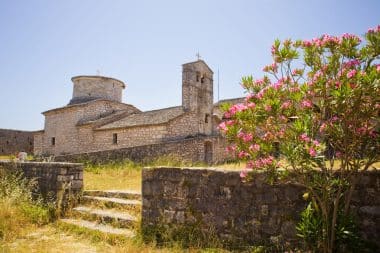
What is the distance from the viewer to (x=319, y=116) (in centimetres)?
388

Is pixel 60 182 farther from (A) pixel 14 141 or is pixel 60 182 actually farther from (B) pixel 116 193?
(A) pixel 14 141

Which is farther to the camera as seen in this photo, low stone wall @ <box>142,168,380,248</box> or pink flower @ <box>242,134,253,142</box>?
low stone wall @ <box>142,168,380,248</box>

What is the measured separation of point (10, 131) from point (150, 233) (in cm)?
3339

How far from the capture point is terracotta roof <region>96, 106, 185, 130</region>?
2178cm

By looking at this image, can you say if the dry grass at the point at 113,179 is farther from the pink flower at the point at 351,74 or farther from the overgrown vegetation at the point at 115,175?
the pink flower at the point at 351,74

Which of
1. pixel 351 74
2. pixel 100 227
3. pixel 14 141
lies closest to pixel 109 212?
pixel 100 227

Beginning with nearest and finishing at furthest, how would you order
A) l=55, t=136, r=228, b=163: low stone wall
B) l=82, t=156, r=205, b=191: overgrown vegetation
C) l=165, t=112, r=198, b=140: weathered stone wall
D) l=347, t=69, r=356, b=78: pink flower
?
l=347, t=69, r=356, b=78: pink flower
l=82, t=156, r=205, b=191: overgrown vegetation
l=55, t=136, r=228, b=163: low stone wall
l=165, t=112, r=198, b=140: weathered stone wall

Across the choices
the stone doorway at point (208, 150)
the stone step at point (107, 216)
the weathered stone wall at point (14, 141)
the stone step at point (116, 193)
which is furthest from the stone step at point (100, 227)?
the weathered stone wall at point (14, 141)

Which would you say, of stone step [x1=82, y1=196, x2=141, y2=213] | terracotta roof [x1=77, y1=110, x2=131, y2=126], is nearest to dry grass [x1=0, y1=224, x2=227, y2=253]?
stone step [x1=82, y1=196, x2=141, y2=213]

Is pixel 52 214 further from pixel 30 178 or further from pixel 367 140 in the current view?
pixel 367 140

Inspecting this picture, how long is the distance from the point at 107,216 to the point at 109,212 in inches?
13.7

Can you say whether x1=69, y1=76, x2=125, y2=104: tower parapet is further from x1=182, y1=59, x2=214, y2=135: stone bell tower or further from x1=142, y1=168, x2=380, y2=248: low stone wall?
Result: x1=142, y1=168, x2=380, y2=248: low stone wall

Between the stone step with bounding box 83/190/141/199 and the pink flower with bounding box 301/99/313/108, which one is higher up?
the pink flower with bounding box 301/99/313/108

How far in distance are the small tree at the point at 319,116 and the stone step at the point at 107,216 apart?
3.35 m
